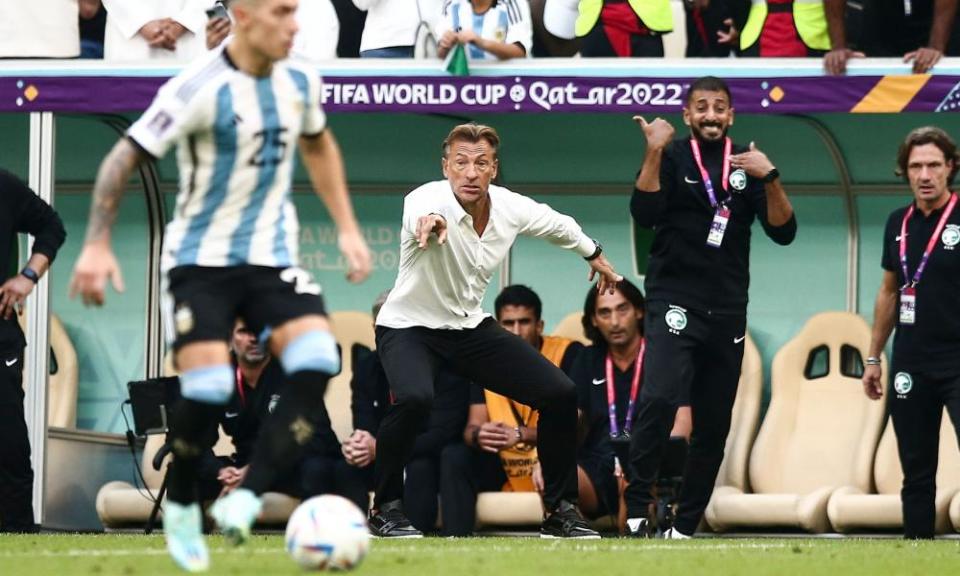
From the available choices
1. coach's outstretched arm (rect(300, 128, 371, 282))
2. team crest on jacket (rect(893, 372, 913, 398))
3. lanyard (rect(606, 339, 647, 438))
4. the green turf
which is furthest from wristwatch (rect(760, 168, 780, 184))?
coach's outstretched arm (rect(300, 128, 371, 282))

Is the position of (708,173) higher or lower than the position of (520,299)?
higher

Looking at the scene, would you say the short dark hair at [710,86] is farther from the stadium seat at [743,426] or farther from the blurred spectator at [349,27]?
the blurred spectator at [349,27]

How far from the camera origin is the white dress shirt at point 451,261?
29.4ft

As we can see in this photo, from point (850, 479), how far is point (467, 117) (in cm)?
322

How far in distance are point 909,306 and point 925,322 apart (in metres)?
0.11

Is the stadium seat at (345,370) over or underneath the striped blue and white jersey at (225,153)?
underneath

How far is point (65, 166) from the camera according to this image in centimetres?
1294

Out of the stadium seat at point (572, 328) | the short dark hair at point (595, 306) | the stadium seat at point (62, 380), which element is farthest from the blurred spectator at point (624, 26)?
the stadium seat at point (62, 380)

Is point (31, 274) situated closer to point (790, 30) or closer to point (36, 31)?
point (36, 31)

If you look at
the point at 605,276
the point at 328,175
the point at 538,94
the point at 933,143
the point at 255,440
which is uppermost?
the point at 538,94

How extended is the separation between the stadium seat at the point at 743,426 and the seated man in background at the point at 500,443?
1130 mm

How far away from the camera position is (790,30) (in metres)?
11.1

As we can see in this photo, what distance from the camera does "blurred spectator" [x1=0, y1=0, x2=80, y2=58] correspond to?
37.9 ft

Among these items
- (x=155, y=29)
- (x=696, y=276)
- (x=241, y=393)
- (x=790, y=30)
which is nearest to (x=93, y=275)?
(x=696, y=276)
